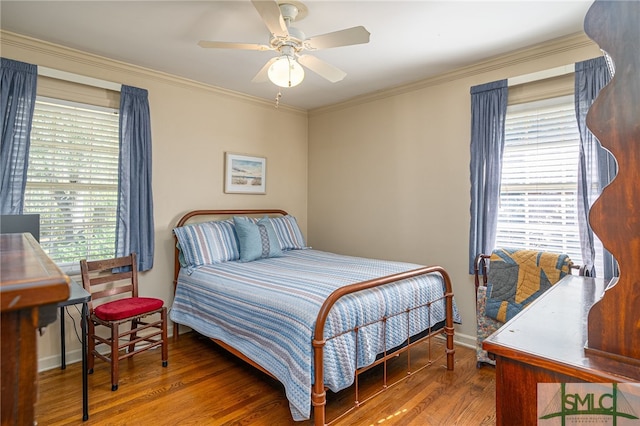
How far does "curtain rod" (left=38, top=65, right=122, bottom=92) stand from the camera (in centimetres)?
278

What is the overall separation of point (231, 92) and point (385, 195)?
2.10m

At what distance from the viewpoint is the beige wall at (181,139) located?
290 cm

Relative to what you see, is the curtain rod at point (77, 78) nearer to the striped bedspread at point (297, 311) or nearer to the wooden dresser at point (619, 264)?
the striped bedspread at point (297, 311)

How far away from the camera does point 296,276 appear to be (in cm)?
278

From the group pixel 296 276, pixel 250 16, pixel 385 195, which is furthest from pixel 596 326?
pixel 385 195

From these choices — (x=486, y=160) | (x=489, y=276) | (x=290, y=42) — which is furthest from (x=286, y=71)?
(x=489, y=276)

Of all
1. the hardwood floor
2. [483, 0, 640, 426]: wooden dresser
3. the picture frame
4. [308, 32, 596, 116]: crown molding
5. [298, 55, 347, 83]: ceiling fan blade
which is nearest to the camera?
[483, 0, 640, 426]: wooden dresser

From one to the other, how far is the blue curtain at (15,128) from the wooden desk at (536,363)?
10.6 feet

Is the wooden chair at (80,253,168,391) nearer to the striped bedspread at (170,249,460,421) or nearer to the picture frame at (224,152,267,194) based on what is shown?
the striped bedspread at (170,249,460,421)

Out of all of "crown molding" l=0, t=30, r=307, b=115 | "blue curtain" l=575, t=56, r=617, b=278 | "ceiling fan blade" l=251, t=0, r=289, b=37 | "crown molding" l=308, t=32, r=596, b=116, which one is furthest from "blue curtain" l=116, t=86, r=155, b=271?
"blue curtain" l=575, t=56, r=617, b=278

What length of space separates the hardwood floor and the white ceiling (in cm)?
259

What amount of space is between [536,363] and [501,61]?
299cm

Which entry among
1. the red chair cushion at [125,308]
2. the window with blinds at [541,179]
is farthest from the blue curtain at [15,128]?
the window with blinds at [541,179]

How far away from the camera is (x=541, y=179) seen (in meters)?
2.90
